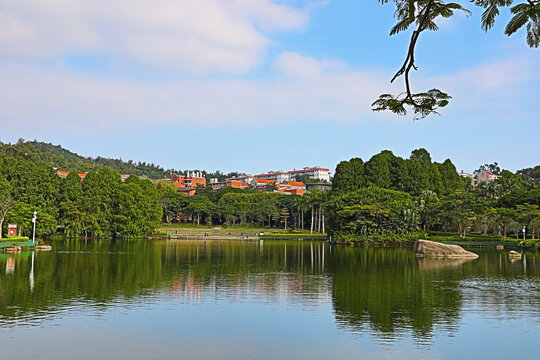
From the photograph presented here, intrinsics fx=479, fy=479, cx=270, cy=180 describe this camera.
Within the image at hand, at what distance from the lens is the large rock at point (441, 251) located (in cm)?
3891

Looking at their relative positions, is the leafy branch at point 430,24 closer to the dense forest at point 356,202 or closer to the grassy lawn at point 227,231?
the dense forest at point 356,202

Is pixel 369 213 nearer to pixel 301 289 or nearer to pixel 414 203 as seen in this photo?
pixel 414 203

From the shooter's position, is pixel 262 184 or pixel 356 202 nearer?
pixel 356 202

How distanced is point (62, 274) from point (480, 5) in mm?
24164

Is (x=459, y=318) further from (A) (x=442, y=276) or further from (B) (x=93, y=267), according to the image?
(B) (x=93, y=267)

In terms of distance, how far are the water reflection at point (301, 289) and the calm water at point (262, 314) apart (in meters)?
0.05

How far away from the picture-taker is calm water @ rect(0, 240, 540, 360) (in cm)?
1145

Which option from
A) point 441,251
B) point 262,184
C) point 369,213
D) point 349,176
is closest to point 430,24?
point 441,251

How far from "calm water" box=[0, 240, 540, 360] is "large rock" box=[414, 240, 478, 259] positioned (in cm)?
1168

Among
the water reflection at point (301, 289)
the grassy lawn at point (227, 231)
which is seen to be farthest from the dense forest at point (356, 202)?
the water reflection at point (301, 289)

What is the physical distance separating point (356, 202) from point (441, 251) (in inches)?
862

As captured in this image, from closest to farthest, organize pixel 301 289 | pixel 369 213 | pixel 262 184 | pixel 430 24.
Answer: pixel 430 24
pixel 301 289
pixel 369 213
pixel 262 184

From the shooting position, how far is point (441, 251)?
39406mm

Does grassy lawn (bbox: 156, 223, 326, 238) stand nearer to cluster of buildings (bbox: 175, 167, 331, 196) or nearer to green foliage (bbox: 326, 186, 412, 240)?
green foliage (bbox: 326, 186, 412, 240)
